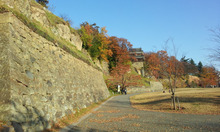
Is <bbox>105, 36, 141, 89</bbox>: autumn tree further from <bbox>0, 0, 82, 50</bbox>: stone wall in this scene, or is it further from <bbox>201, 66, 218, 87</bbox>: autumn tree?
<bbox>0, 0, 82, 50</bbox>: stone wall

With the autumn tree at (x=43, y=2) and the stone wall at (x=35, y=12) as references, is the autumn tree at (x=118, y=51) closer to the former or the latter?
the autumn tree at (x=43, y=2)

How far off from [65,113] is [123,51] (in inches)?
1774

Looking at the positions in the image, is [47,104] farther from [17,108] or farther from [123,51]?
[123,51]

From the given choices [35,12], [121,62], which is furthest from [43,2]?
[121,62]

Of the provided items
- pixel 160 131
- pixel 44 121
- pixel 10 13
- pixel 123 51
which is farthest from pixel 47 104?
pixel 123 51

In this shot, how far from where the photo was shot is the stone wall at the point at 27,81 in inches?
187

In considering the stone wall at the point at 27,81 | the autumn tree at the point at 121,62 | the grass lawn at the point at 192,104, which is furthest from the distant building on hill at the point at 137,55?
the stone wall at the point at 27,81

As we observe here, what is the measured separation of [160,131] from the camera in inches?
228

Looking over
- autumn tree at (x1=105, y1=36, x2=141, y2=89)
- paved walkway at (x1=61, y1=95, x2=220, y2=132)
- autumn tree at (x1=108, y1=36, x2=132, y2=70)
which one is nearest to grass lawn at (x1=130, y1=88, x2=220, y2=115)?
paved walkway at (x1=61, y1=95, x2=220, y2=132)

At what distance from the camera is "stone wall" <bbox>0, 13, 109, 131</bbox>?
15.6 feet

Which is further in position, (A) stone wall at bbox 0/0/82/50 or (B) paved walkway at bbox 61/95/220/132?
(A) stone wall at bbox 0/0/82/50

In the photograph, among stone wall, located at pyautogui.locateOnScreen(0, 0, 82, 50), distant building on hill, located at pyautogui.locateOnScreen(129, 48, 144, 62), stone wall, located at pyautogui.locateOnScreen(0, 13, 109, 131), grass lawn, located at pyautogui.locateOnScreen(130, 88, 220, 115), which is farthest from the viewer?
distant building on hill, located at pyautogui.locateOnScreen(129, 48, 144, 62)

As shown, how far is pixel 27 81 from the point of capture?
5832 mm

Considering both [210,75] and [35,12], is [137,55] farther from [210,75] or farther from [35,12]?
[35,12]
